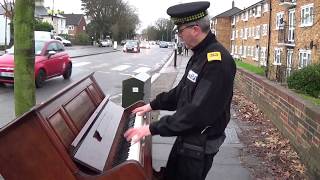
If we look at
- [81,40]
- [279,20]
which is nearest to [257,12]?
[279,20]

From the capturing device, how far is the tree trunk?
219 inches

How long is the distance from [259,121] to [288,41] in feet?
98.0

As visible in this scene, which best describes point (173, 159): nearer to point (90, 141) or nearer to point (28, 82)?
point (90, 141)

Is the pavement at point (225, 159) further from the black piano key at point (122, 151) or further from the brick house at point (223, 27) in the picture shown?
the brick house at point (223, 27)

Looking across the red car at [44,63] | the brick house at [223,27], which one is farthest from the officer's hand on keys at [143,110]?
the brick house at [223,27]

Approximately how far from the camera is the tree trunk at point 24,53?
18.3 feet

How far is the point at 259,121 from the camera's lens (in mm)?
10227

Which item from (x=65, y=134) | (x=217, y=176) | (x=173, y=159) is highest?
(x=65, y=134)

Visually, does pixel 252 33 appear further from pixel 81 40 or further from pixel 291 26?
pixel 81 40

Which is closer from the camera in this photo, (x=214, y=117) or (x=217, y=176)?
(x=214, y=117)

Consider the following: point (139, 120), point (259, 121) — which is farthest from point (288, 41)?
point (139, 120)

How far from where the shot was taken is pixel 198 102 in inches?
121

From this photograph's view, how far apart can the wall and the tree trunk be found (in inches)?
133

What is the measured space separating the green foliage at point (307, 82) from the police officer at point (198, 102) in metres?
6.74
